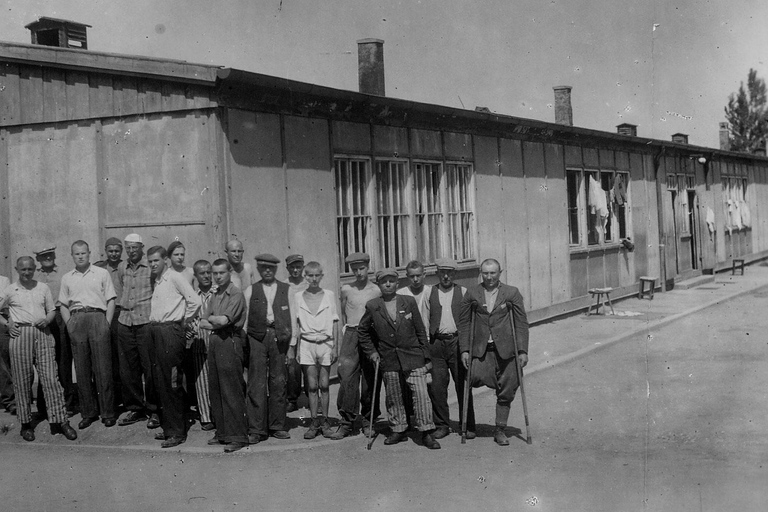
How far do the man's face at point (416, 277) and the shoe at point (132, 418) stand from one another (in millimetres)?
3294

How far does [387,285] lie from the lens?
27.3 feet

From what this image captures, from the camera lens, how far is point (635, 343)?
1399cm

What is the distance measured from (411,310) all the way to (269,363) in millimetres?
1564

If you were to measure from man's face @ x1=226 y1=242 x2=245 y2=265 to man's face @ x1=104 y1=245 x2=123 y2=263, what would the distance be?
119cm

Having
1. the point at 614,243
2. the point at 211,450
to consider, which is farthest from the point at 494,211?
the point at 211,450

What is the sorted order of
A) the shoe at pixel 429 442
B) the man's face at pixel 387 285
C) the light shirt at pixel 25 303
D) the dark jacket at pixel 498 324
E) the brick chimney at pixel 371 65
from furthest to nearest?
the brick chimney at pixel 371 65
the light shirt at pixel 25 303
the man's face at pixel 387 285
the dark jacket at pixel 498 324
the shoe at pixel 429 442

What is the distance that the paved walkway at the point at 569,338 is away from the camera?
8.58 m

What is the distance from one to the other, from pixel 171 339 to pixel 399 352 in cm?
230

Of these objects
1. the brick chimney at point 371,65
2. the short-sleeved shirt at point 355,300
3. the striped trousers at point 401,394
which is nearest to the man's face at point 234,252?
the short-sleeved shirt at point 355,300

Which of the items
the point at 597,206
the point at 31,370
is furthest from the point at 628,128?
the point at 31,370

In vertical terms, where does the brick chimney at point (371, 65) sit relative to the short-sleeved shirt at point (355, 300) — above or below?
above

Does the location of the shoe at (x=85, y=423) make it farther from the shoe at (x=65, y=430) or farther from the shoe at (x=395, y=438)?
the shoe at (x=395, y=438)

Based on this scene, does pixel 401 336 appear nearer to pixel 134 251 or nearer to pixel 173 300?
pixel 173 300

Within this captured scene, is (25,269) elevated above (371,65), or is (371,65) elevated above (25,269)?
(371,65)
